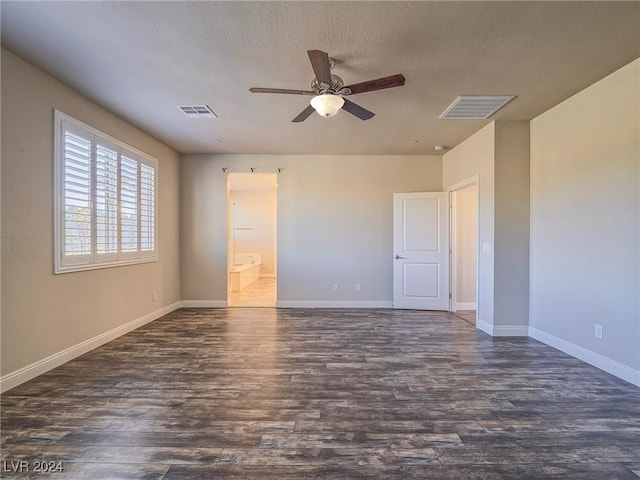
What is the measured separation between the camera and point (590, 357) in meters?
3.01

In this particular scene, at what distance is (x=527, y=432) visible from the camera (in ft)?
6.41

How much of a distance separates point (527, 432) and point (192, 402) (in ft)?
7.59

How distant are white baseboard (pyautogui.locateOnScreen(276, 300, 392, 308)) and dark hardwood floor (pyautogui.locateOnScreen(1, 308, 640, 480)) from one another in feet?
6.18

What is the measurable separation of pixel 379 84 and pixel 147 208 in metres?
3.78

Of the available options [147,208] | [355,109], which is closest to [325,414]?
[355,109]

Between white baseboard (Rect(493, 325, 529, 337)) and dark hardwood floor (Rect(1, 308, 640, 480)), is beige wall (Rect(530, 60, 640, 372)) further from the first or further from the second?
dark hardwood floor (Rect(1, 308, 640, 480))

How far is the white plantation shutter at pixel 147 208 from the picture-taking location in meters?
4.38

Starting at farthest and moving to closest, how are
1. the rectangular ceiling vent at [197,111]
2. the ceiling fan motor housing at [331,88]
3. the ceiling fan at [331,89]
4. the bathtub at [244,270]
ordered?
the bathtub at [244,270]
the rectangular ceiling vent at [197,111]
the ceiling fan motor housing at [331,88]
the ceiling fan at [331,89]

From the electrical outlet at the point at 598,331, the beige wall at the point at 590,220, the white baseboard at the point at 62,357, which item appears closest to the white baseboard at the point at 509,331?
the beige wall at the point at 590,220

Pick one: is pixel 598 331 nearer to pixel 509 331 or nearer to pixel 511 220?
pixel 509 331

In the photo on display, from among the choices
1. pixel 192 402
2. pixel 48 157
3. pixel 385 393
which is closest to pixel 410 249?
pixel 385 393

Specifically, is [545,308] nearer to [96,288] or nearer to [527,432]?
[527,432]

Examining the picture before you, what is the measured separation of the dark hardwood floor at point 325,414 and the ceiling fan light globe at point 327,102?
2295 millimetres

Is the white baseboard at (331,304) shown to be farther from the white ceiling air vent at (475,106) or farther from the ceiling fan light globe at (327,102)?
the ceiling fan light globe at (327,102)
